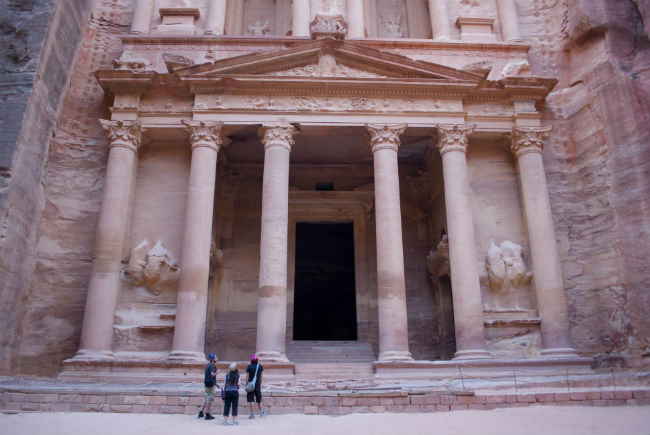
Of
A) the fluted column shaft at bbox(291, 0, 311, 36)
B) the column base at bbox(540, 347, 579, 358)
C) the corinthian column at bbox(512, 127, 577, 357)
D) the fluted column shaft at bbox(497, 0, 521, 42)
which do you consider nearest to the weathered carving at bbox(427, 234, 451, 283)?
the corinthian column at bbox(512, 127, 577, 357)

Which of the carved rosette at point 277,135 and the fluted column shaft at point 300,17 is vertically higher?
the fluted column shaft at point 300,17

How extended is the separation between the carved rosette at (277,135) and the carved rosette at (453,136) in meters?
3.95

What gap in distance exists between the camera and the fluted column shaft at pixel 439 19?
644 inches

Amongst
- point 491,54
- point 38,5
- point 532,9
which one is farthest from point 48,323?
point 532,9

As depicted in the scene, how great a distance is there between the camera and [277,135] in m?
14.0

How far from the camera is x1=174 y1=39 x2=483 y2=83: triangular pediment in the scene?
14125mm

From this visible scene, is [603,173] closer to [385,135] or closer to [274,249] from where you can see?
[385,135]

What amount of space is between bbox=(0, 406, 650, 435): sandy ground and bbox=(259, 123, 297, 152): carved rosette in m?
7.32

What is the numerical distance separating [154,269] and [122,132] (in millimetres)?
3696

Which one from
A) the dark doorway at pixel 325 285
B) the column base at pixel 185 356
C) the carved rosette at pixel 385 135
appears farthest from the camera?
the dark doorway at pixel 325 285

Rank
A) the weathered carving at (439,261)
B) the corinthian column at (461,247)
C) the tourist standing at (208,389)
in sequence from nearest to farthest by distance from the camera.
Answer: the tourist standing at (208,389) < the corinthian column at (461,247) < the weathered carving at (439,261)

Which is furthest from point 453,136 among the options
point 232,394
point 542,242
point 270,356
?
point 232,394

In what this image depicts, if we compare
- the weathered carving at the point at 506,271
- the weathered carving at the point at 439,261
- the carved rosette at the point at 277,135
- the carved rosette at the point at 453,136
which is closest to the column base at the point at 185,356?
the carved rosette at the point at 277,135

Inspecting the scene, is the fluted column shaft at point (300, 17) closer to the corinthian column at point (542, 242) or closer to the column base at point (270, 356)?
the corinthian column at point (542, 242)
